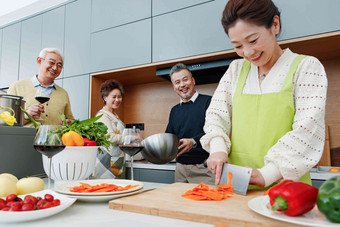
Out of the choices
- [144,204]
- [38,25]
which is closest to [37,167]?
[144,204]

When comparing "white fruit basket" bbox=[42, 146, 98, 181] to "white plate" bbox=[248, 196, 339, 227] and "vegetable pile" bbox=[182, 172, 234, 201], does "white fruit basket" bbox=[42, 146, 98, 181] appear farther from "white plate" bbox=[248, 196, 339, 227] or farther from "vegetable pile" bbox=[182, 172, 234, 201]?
"white plate" bbox=[248, 196, 339, 227]

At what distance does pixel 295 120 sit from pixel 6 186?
0.82 metres

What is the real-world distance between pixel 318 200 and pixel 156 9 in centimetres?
209

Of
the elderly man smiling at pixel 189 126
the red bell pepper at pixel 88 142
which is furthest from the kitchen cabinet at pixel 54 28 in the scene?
the red bell pepper at pixel 88 142

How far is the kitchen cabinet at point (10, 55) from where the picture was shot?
318cm

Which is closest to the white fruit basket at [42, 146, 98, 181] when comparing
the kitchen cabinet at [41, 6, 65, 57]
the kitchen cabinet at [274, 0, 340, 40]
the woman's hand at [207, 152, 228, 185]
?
the woman's hand at [207, 152, 228, 185]

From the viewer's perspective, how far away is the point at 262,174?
2.45ft

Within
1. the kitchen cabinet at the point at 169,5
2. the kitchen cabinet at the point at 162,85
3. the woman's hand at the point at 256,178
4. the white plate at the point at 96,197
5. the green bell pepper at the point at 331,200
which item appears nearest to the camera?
the green bell pepper at the point at 331,200

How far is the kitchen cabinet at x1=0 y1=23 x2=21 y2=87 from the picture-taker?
3.18m

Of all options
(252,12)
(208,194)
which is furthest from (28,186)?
(252,12)

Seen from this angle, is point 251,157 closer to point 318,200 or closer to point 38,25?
point 318,200

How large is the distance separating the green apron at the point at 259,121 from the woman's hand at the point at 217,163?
0.12 meters

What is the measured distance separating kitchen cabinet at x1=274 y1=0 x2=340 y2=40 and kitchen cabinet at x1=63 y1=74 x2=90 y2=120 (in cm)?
178

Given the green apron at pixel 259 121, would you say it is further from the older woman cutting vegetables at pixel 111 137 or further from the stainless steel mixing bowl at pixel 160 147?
the older woman cutting vegetables at pixel 111 137
